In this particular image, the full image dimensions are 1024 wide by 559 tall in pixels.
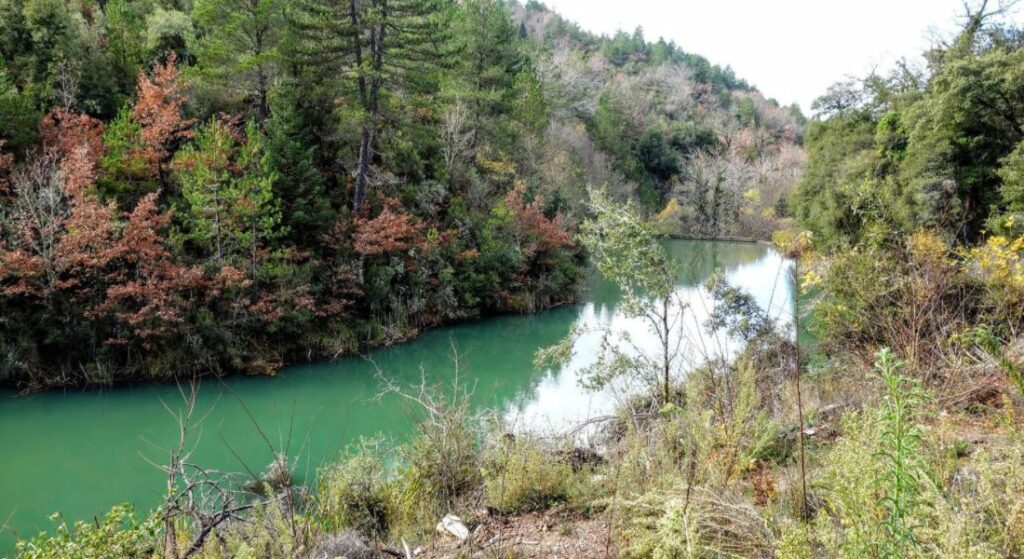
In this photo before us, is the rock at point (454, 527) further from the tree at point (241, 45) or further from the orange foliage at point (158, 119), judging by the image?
the tree at point (241, 45)

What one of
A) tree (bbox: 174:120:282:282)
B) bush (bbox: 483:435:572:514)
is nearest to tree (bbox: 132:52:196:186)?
tree (bbox: 174:120:282:282)

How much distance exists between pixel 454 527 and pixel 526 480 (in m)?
0.82

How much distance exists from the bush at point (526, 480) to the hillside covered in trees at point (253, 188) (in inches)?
175

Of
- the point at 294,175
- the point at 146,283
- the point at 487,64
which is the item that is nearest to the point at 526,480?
the point at 146,283

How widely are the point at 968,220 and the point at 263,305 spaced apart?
15.7m

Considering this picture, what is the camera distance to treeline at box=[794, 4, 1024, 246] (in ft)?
34.5

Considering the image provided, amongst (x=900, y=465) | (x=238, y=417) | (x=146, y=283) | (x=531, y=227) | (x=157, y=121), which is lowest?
(x=238, y=417)

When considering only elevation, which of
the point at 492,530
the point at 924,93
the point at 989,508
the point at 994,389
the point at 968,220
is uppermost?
the point at 924,93

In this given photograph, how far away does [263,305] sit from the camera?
41.1 feet

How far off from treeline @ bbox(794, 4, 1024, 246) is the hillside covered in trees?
9.93 metres

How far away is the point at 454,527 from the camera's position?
3.99m

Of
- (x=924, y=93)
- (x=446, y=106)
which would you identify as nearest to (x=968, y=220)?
(x=924, y=93)

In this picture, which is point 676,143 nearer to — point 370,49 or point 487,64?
point 487,64

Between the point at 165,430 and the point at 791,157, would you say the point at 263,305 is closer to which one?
the point at 165,430
